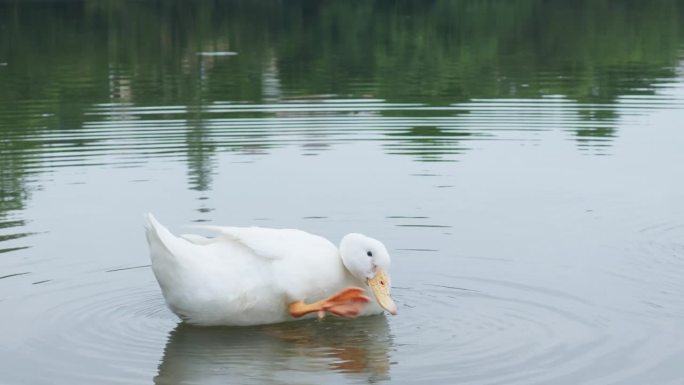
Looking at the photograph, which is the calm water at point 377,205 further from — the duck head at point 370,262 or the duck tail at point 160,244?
the duck tail at point 160,244

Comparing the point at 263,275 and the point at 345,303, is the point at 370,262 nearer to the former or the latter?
the point at 345,303

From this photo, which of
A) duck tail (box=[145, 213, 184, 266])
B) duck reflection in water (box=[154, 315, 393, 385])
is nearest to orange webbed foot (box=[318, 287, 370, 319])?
duck reflection in water (box=[154, 315, 393, 385])

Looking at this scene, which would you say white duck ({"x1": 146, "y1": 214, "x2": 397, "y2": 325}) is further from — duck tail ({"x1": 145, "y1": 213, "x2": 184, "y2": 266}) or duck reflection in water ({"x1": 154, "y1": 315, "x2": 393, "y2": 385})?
duck reflection in water ({"x1": 154, "y1": 315, "x2": 393, "y2": 385})

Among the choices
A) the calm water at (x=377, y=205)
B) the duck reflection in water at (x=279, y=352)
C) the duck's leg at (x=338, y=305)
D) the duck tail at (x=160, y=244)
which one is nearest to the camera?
the duck reflection in water at (x=279, y=352)

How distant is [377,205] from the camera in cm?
1278

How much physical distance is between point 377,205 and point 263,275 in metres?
3.98

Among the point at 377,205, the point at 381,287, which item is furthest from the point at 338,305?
the point at 377,205

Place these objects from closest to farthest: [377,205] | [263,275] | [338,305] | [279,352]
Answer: [279,352]
[263,275]
[338,305]
[377,205]

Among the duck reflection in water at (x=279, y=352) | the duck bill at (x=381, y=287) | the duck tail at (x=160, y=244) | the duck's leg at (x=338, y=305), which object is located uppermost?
the duck tail at (x=160, y=244)

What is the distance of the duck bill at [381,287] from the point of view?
898 centimetres

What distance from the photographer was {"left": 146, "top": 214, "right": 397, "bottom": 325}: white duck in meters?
8.74

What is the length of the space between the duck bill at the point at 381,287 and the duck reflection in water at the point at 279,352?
19 centimetres

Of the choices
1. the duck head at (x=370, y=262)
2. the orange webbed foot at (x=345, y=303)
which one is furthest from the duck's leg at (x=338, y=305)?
the duck head at (x=370, y=262)

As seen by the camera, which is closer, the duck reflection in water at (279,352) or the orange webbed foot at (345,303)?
the duck reflection in water at (279,352)
